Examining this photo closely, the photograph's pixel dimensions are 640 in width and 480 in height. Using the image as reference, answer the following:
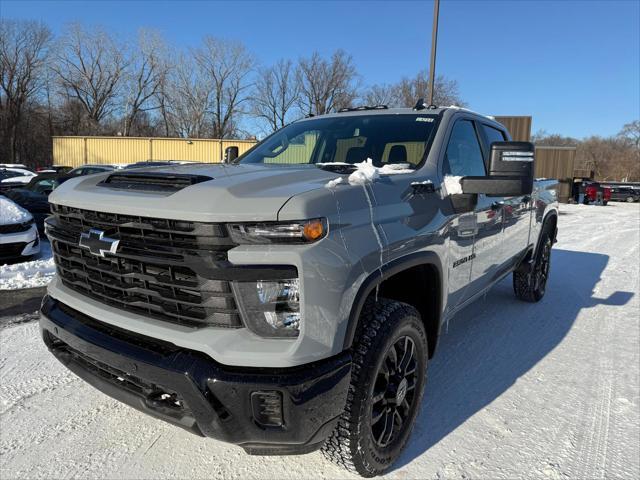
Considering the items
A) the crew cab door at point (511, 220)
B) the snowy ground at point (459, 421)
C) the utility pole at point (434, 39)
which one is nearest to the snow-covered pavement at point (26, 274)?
the snowy ground at point (459, 421)

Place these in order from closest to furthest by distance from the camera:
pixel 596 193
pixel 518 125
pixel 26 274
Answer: pixel 26 274
pixel 518 125
pixel 596 193

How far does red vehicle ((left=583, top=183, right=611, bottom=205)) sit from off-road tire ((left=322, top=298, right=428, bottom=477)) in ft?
96.7

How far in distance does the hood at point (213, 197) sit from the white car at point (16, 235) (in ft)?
16.8

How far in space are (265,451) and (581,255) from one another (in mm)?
8815

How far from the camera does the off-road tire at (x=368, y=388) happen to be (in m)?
1.91

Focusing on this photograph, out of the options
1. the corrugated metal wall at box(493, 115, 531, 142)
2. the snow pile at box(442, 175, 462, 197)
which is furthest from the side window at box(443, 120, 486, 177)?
the corrugated metal wall at box(493, 115, 531, 142)

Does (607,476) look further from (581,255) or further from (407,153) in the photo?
(581,255)

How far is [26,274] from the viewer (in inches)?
222

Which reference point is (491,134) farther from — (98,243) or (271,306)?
(98,243)

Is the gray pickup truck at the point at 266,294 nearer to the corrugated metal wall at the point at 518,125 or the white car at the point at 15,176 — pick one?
the corrugated metal wall at the point at 518,125

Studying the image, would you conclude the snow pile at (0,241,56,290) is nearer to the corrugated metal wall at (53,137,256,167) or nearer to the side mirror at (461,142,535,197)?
the side mirror at (461,142,535,197)

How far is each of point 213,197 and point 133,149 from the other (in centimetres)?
3489

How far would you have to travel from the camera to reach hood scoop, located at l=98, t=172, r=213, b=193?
6.25 feet

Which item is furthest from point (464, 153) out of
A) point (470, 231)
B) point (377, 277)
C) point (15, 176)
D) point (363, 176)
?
point (15, 176)
